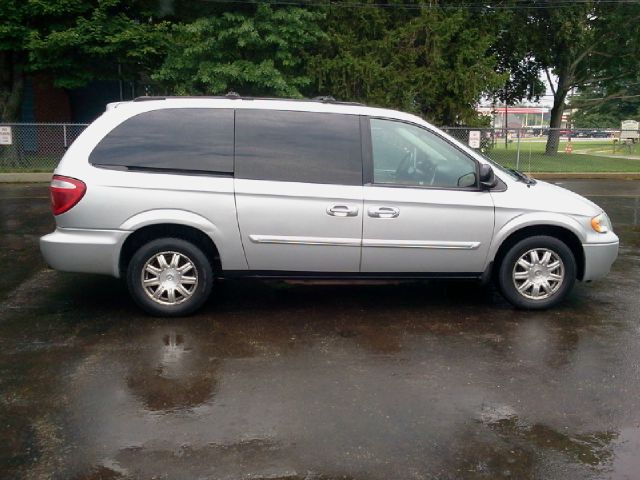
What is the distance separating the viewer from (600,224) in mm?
5965

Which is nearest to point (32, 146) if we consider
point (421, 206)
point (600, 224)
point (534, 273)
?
point (421, 206)

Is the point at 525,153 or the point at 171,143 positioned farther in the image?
the point at 525,153

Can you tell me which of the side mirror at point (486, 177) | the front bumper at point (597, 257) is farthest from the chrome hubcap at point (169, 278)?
the front bumper at point (597, 257)

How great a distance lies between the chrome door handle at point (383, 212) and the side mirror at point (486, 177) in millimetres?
791

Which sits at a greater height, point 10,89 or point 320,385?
point 10,89

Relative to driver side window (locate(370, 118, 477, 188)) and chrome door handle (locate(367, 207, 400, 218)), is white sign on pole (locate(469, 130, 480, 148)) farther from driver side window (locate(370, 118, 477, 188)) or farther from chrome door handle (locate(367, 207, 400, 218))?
chrome door handle (locate(367, 207, 400, 218))

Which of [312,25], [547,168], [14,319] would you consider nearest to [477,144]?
Answer: [547,168]

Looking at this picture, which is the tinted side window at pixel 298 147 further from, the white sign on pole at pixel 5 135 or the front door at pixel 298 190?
the white sign on pole at pixel 5 135

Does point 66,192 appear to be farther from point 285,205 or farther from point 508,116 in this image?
point 508,116

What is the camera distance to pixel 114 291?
664cm

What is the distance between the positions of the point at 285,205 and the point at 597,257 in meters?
2.84

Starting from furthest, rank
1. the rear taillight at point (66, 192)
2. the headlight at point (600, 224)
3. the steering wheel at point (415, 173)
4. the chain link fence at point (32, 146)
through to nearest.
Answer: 1. the chain link fence at point (32, 146)
2. the headlight at point (600, 224)
3. the steering wheel at point (415, 173)
4. the rear taillight at point (66, 192)

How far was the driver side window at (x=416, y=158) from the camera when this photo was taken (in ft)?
19.0

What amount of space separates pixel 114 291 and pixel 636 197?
13202mm
